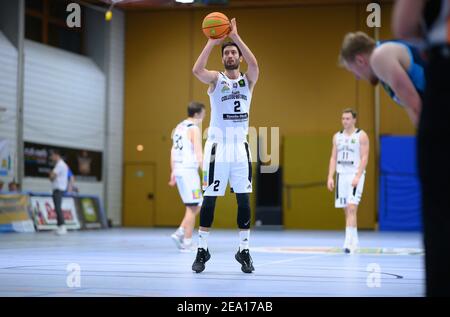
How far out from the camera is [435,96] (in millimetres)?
3455

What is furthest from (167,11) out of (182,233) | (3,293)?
(3,293)

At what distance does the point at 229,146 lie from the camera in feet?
25.0

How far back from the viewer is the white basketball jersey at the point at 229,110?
25.1 feet

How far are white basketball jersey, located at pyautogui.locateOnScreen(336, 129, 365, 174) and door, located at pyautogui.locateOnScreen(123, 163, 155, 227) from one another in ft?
53.5

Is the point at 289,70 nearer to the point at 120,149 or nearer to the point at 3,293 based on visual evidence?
the point at 120,149

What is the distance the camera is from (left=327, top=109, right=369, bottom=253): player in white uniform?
11.9 metres

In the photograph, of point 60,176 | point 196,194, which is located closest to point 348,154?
point 196,194

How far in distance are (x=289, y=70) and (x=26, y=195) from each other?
11.0m

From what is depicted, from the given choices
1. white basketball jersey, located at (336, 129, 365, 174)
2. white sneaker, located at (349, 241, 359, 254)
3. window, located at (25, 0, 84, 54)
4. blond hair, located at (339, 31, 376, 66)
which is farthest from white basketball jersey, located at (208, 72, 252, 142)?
window, located at (25, 0, 84, 54)

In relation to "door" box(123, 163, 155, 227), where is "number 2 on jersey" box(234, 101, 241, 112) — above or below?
above

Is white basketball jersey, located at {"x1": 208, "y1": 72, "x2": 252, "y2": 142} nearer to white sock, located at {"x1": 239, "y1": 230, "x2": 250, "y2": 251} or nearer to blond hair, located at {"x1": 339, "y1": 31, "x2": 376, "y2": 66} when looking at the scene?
white sock, located at {"x1": 239, "y1": 230, "x2": 250, "y2": 251}

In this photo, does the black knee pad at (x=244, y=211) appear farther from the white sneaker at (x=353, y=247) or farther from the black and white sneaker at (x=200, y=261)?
the white sneaker at (x=353, y=247)

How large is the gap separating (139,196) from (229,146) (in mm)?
20678

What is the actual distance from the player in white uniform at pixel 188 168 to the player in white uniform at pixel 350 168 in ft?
7.53
